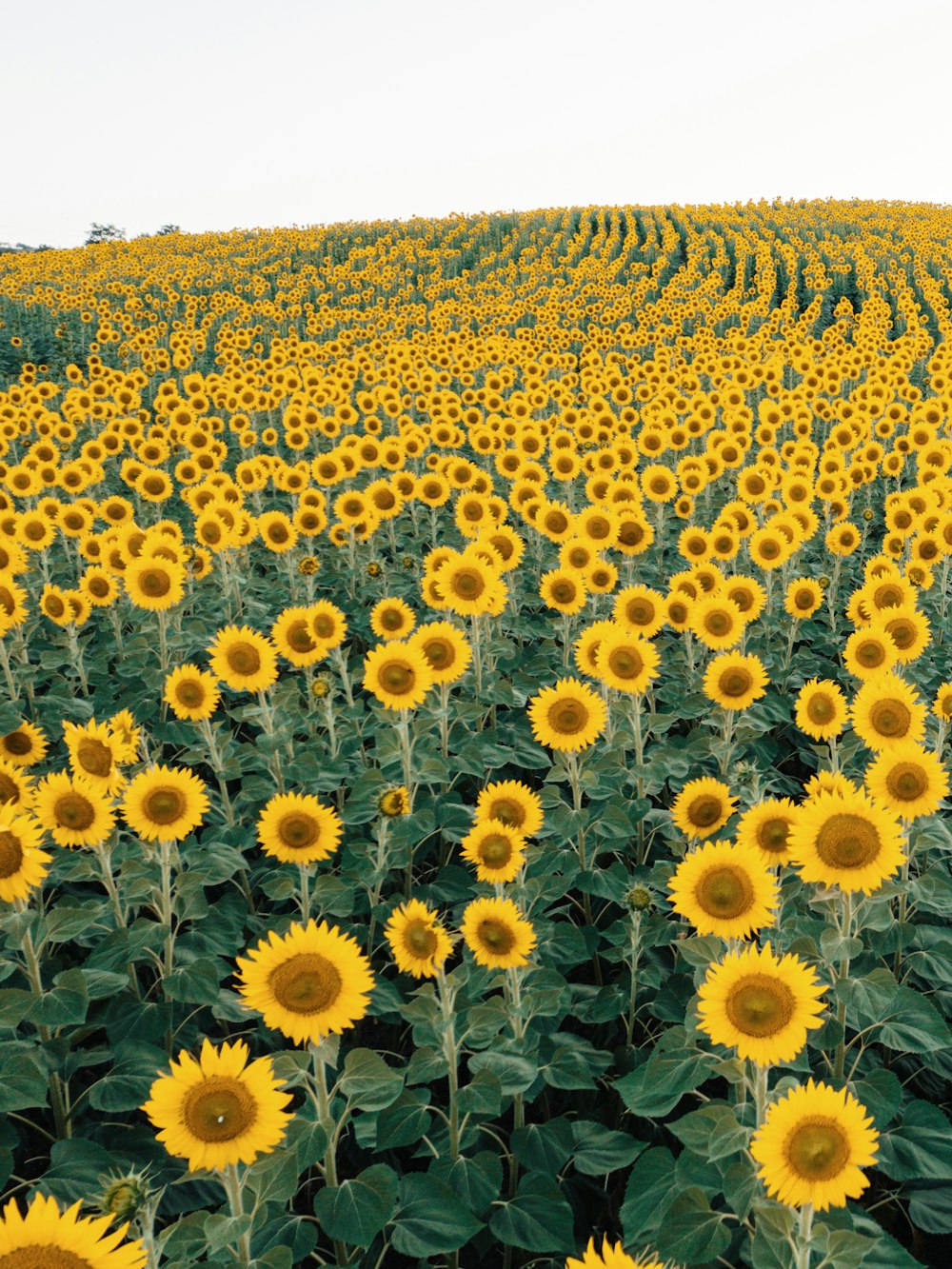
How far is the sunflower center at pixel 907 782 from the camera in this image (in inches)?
142

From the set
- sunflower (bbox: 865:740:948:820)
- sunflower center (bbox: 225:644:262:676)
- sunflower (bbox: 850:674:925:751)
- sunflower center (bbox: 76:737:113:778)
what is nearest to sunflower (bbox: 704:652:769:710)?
sunflower (bbox: 850:674:925:751)

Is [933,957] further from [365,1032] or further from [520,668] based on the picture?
[520,668]

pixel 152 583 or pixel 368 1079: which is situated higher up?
pixel 152 583

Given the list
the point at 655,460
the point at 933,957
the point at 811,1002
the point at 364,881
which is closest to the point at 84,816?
the point at 364,881

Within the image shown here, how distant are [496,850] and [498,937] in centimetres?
41

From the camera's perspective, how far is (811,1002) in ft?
8.19

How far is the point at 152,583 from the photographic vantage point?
6.12 metres

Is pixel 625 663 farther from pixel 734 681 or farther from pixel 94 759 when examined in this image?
pixel 94 759

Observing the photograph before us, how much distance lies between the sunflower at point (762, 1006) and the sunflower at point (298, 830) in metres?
1.86

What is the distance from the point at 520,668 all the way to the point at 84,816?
410 cm

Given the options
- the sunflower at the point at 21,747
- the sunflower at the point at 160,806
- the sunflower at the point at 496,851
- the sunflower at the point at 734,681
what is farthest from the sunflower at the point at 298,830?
the sunflower at the point at 734,681

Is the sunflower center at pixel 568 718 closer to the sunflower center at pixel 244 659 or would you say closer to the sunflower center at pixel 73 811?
the sunflower center at pixel 244 659

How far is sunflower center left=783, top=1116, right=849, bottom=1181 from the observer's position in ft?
6.82

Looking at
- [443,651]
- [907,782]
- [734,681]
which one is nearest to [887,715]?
[907,782]
